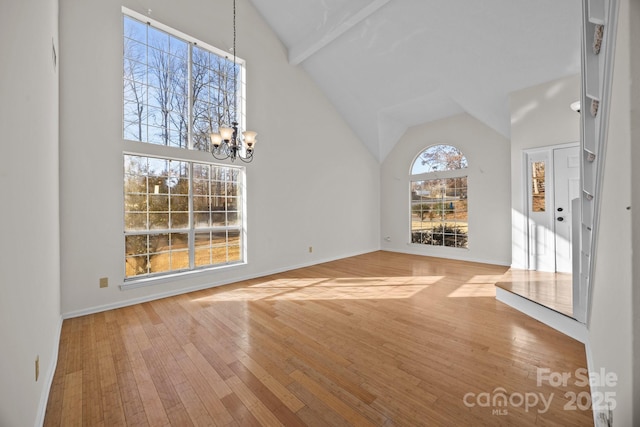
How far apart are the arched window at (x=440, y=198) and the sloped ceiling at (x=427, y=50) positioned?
96 cm

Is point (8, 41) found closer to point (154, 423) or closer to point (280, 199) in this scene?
point (154, 423)

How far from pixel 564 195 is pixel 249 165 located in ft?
16.2

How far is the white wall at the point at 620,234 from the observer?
0.76 metres

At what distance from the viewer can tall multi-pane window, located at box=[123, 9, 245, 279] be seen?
11.3 ft

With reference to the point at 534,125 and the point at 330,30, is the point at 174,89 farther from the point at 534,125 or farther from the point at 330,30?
the point at 534,125

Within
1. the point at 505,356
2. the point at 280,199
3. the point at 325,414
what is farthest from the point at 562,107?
the point at 325,414

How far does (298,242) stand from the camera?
524 cm

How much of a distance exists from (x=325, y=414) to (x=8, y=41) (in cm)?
237

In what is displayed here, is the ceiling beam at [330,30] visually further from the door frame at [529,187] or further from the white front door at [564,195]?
the white front door at [564,195]

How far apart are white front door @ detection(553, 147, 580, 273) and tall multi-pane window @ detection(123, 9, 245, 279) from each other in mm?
4928

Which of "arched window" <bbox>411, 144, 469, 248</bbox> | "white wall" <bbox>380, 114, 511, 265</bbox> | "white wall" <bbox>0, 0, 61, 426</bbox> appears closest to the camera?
"white wall" <bbox>0, 0, 61, 426</bbox>

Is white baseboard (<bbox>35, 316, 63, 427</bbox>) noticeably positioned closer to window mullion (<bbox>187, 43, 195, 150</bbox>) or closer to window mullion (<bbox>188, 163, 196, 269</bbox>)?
window mullion (<bbox>188, 163, 196, 269</bbox>)

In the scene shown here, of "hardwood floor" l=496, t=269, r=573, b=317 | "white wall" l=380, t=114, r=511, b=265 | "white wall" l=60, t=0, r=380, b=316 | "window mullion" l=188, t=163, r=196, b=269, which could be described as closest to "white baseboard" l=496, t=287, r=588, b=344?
"hardwood floor" l=496, t=269, r=573, b=317

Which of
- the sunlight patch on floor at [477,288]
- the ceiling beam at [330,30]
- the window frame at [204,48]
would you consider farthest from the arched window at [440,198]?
the window frame at [204,48]
